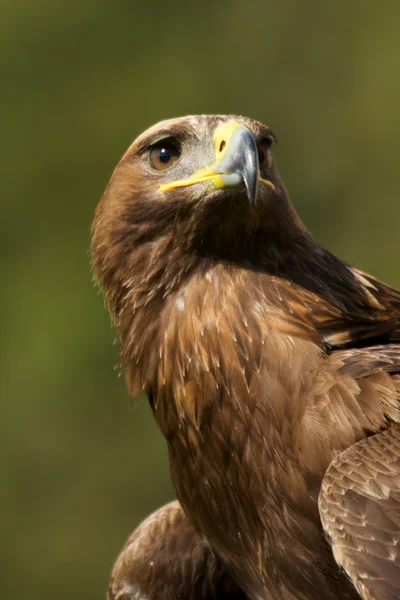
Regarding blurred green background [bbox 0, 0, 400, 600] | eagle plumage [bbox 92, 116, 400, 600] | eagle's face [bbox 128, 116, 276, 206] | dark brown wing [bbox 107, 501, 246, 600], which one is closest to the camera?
eagle plumage [bbox 92, 116, 400, 600]

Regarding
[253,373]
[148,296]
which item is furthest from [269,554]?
[148,296]

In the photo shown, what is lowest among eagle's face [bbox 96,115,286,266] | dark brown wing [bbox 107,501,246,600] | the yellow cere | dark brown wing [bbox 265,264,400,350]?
dark brown wing [bbox 107,501,246,600]

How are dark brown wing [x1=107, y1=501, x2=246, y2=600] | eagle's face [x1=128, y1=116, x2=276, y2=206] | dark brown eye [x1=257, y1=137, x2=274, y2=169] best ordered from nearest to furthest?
eagle's face [x1=128, y1=116, x2=276, y2=206] → dark brown eye [x1=257, y1=137, x2=274, y2=169] → dark brown wing [x1=107, y1=501, x2=246, y2=600]

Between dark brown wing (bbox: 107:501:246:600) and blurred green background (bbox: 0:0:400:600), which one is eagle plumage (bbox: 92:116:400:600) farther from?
blurred green background (bbox: 0:0:400:600)

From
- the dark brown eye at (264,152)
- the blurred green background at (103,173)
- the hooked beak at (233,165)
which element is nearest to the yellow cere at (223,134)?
the hooked beak at (233,165)

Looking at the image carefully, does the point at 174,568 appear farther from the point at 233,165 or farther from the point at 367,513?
the point at 233,165

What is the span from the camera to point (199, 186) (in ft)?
12.6

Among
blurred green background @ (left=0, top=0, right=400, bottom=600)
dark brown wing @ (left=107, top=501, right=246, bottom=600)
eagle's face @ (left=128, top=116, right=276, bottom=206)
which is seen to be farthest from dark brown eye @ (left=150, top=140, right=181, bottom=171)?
blurred green background @ (left=0, top=0, right=400, bottom=600)

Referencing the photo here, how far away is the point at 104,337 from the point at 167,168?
348 inches

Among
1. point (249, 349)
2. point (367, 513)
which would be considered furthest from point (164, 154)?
point (367, 513)

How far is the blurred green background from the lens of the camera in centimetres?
1237

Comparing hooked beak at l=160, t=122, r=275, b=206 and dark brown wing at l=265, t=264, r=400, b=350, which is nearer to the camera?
hooked beak at l=160, t=122, r=275, b=206

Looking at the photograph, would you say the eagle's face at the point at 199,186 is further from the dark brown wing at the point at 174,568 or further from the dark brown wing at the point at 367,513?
the dark brown wing at the point at 174,568

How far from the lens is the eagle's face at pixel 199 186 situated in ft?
12.3
